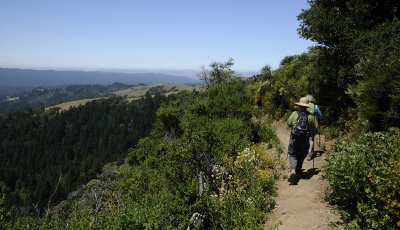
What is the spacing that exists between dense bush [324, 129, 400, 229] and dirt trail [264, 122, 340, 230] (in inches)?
21.2

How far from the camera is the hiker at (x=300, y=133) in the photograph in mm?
11000

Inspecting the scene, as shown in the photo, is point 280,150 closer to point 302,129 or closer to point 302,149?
point 302,149

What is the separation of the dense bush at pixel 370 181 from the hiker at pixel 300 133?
248 cm

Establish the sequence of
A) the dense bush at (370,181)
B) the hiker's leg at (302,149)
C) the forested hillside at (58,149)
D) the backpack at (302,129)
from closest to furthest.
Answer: the dense bush at (370,181) → the backpack at (302,129) → the hiker's leg at (302,149) → the forested hillside at (58,149)

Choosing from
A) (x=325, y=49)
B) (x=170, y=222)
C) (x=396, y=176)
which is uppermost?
(x=325, y=49)

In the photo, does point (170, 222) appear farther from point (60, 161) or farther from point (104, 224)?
point (60, 161)

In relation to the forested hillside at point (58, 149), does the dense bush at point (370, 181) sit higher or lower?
higher

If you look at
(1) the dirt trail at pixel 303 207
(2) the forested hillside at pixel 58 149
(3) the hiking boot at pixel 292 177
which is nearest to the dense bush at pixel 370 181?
(1) the dirt trail at pixel 303 207

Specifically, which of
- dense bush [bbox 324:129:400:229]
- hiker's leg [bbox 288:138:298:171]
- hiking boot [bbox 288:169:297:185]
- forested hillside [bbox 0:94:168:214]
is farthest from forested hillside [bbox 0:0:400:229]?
forested hillside [bbox 0:94:168:214]

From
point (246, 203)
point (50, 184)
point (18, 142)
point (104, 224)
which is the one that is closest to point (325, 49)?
point (246, 203)

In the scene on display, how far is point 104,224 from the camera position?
7625 mm

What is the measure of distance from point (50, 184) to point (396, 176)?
129 m

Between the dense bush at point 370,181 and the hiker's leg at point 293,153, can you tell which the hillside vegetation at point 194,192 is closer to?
the hiker's leg at point 293,153

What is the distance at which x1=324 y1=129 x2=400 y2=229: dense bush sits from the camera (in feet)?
20.5
